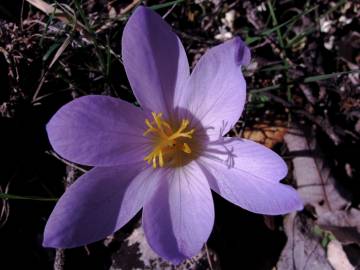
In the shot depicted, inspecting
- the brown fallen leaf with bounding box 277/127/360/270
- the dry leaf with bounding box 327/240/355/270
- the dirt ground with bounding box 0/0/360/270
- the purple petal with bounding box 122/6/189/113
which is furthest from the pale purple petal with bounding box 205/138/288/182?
the dry leaf with bounding box 327/240/355/270

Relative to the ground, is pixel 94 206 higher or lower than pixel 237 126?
higher

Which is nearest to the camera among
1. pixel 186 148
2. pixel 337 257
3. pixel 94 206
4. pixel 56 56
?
pixel 94 206

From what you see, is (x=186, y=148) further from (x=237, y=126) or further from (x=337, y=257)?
(x=337, y=257)

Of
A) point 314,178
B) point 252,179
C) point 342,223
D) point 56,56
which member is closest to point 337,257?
point 342,223

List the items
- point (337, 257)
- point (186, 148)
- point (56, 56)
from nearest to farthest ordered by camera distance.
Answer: point (186, 148) < point (56, 56) < point (337, 257)

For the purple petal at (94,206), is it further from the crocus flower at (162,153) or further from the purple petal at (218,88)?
the purple petal at (218,88)

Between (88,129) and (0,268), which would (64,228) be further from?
(0,268)

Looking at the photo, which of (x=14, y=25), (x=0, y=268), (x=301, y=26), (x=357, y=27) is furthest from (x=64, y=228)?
(x=357, y=27)

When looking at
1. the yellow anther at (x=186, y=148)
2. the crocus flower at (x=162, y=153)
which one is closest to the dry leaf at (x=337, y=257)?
the crocus flower at (x=162, y=153)
